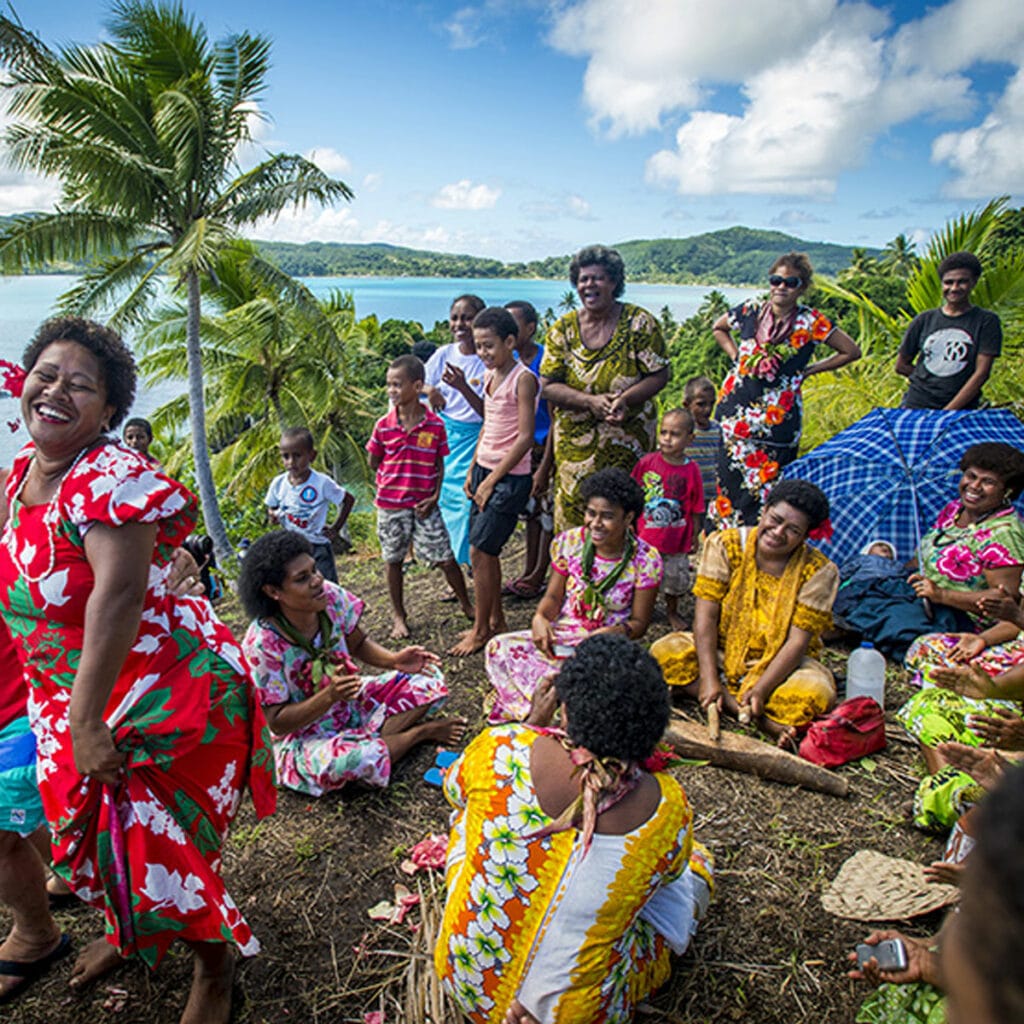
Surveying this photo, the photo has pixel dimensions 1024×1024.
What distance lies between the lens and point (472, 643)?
14.5 feet

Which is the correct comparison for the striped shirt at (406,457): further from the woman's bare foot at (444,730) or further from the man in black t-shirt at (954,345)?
the man in black t-shirt at (954,345)

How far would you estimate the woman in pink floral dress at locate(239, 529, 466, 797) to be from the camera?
279cm

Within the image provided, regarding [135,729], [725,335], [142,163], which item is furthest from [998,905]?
[142,163]

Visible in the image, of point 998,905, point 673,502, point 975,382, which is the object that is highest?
point 975,382

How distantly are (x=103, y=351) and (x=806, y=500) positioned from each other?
281 centimetres

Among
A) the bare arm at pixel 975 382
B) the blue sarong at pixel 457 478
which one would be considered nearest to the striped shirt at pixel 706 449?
the bare arm at pixel 975 382

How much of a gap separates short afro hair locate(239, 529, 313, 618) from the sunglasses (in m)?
3.46

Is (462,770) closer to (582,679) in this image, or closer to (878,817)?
(582,679)

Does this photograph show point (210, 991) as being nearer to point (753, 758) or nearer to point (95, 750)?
point (95, 750)

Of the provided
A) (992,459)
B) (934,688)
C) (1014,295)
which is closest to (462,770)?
(934,688)

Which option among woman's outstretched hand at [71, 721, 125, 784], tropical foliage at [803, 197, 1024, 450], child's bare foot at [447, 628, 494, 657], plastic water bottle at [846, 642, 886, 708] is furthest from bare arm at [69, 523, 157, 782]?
tropical foliage at [803, 197, 1024, 450]

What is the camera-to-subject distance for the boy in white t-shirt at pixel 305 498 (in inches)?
182

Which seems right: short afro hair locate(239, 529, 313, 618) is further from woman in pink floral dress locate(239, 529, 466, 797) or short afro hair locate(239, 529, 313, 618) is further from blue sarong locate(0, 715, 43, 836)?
blue sarong locate(0, 715, 43, 836)

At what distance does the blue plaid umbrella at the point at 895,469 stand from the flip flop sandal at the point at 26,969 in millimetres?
4472
